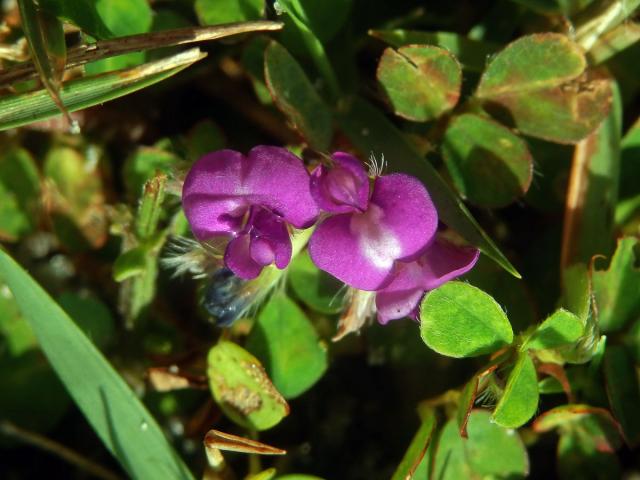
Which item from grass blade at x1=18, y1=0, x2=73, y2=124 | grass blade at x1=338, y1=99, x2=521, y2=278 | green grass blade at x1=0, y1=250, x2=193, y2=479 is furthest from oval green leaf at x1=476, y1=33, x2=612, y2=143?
green grass blade at x1=0, y1=250, x2=193, y2=479

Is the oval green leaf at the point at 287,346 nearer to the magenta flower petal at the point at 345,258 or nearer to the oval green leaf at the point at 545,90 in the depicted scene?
the magenta flower petal at the point at 345,258

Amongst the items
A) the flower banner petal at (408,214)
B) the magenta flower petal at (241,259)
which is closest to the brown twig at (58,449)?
the magenta flower petal at (241,259)

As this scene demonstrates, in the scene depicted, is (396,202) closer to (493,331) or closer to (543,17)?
(493,331)

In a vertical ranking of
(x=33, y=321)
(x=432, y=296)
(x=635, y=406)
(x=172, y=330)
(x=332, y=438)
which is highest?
(x=432, y=296)

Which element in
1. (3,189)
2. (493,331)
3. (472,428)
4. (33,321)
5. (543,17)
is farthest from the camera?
(3,189)

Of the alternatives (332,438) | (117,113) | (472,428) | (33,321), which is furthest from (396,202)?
(117,113)

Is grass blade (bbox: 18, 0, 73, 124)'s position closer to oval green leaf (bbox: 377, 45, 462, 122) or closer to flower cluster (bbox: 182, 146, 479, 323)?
flower cluster (bbox: 182, 146, 479, 323)
